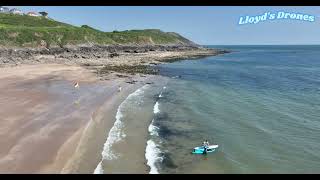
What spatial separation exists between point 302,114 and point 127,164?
18.1 meters

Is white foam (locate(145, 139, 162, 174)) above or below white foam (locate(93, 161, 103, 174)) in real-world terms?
above

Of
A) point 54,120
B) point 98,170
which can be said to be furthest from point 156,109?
point 98,170

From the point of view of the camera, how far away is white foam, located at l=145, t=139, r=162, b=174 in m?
17.6

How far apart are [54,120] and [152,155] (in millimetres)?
9885

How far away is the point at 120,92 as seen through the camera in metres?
40.9

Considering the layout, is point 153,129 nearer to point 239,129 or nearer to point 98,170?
point 239,129

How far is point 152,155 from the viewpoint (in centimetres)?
1953

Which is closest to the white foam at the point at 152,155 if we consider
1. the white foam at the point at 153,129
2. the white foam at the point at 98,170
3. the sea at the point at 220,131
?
the sea at the point at 220,131

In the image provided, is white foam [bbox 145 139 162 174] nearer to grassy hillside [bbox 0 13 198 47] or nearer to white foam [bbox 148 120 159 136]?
white foam [bbox 148 120 159 136]

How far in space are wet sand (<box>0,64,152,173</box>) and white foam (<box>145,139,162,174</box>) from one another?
2.58 m

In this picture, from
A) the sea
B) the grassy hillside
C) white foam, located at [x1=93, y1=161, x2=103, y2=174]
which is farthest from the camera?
the grassy hillside

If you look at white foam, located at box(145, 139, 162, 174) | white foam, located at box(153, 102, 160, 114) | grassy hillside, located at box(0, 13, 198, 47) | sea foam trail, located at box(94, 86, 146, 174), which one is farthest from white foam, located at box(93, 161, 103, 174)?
grassy hillside, located at box(0, 13, 198, 47)

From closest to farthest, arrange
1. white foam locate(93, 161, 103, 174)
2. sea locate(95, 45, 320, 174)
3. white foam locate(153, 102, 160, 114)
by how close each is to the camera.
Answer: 1. white foam locate(93, 161, 103, 174)
2. sea locate(95, 45, 320, 174)
3. white foam locate(153, 102, 160, 114)

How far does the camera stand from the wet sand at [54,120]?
18234 millimetres
